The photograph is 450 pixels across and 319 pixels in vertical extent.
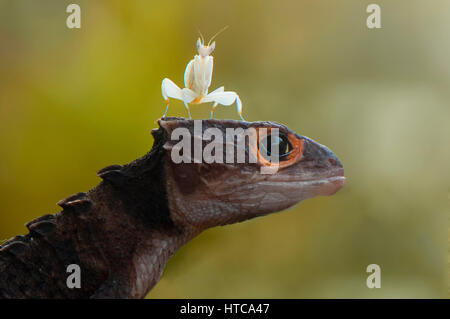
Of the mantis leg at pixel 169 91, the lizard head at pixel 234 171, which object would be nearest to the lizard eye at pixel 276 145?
the lizard head at pixel 234 171

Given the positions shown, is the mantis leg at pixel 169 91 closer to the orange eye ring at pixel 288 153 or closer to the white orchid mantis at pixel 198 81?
the white orchid mantis at pixel 198 81

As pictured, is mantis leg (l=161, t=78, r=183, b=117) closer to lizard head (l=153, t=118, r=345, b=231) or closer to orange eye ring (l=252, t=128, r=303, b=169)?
lizard head (l=153, t=118, r=345, b=231)

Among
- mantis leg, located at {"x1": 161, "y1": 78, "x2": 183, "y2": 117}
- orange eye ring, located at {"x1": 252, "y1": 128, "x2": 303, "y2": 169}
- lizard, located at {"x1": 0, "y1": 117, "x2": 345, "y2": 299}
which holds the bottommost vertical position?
lizard, located at {"x1": 0, "y1": 117, "x2": 345, "y2": 299}

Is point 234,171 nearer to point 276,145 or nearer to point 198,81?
point 276,145

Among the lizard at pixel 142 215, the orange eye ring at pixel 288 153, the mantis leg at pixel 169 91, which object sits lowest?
the lizard at pixel 142 215

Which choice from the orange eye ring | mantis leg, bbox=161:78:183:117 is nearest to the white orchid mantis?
mantis leg, bbox=161:78:183:117

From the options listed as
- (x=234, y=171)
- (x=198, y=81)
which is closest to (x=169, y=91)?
(x=198, y=81)

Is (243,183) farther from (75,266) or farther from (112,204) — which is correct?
(75,266)

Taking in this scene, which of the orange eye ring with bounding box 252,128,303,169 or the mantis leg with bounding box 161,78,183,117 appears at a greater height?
the mantis leg with bounding box 161,78,183,117

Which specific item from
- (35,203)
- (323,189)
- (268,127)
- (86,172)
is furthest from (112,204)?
(35,203)
